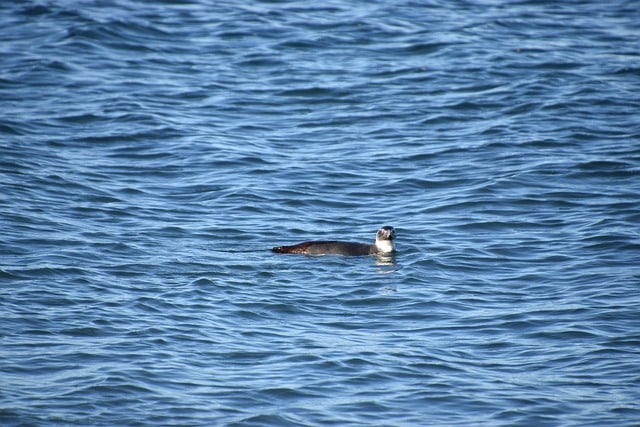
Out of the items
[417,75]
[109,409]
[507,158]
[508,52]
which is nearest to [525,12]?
[508,52]

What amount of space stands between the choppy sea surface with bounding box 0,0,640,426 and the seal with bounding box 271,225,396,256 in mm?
158

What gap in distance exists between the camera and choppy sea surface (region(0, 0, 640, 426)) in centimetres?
907

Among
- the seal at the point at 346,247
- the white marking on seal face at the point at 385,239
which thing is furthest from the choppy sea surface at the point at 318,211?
the white marking on seal face at the point at 385,239

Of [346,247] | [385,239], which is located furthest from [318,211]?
[385,239]

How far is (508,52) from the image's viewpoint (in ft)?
73.4

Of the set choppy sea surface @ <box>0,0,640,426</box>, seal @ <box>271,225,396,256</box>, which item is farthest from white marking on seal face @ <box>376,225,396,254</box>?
choppy sea surface @ <box>0,0,640,426</box>

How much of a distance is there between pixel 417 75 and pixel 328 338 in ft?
40.4

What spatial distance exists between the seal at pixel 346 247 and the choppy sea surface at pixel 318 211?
16cm

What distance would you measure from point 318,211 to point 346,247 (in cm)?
225

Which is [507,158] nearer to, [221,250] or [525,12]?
[221,250]

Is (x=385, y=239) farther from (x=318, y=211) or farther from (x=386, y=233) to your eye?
(x=318, y=211)

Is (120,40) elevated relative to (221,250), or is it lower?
elevated

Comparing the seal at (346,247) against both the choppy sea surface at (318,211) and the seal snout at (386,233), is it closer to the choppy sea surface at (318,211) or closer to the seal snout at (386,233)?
the seal snout at (386,233)

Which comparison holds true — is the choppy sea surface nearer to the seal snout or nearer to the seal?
the seal
